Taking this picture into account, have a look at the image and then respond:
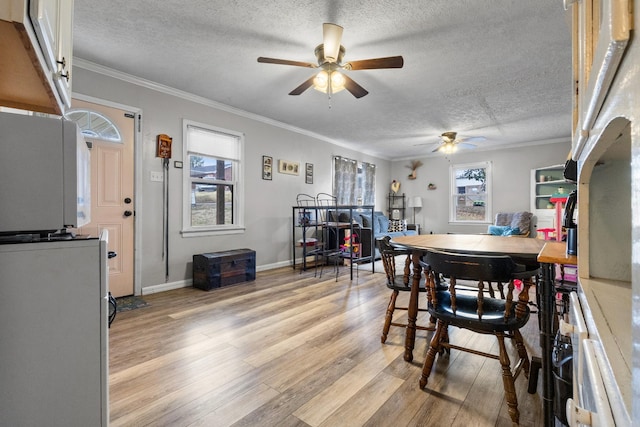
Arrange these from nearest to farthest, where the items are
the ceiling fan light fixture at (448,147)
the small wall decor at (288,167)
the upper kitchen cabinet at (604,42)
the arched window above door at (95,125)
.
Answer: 1. the upper kitchen cabinet at (604,42)
2. the arched window above door at (95,125)
3. the small wall decor at (288,167)
4. the ceiling fan light fixture at (448,147)

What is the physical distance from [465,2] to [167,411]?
311 centimetres

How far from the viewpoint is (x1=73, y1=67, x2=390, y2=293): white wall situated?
3.39 metres

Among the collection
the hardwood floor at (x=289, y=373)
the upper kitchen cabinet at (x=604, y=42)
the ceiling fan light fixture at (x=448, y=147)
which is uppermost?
the ceiling fan light fixture at (x=448, y=147)

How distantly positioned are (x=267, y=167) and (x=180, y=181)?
1433 millimetres

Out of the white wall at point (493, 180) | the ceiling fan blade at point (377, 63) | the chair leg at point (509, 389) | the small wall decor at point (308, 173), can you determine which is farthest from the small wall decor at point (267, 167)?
the white wall at point (493, 180)

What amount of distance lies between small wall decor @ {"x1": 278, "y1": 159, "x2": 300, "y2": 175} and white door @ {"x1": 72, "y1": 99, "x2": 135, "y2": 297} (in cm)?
224

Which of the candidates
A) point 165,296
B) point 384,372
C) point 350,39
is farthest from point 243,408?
point 350,39

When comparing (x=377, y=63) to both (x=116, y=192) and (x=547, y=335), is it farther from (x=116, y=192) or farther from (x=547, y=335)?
(x=116, y=192)

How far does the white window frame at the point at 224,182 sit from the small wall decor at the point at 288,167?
79 cm

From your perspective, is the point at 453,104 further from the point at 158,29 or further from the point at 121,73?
the point at 121,73

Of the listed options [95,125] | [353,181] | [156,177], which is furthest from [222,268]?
[353,181]

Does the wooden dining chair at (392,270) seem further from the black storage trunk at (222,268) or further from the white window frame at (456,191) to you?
the white window frame at (456,191)

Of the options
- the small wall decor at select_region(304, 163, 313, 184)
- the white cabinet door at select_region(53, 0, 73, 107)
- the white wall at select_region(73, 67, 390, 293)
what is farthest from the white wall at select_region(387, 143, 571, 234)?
the white cabinet door at select_region(53, 0, 73, 107)

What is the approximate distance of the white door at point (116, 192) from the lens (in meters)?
3.06
